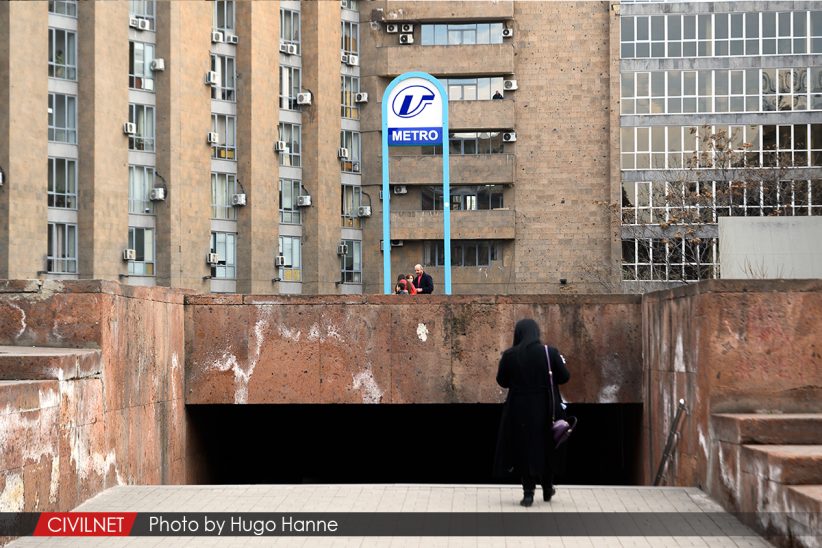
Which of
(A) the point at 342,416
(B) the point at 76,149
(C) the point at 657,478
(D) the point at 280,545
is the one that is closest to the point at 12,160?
(B) the point at 76,149

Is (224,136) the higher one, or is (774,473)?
(224,136)

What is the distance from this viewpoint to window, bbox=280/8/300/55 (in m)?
52.0

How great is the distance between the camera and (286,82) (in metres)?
52.0

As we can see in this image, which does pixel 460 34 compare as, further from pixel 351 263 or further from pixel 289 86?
pixel 351 263

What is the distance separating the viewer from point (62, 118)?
4428cm

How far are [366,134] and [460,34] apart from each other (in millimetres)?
5921

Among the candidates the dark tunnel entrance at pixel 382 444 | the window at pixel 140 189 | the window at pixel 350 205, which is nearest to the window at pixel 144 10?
the window at pixel 140 189

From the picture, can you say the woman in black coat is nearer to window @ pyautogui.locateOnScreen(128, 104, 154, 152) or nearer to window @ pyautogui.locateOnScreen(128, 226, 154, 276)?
window @ pyautogui.locateOnScreen(128, 226, 154, 276)

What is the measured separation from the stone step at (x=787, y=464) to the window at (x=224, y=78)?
136 feet

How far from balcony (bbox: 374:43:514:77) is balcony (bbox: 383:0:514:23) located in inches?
48.0

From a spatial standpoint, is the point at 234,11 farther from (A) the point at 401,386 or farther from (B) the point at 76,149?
(A) the point at 401,386

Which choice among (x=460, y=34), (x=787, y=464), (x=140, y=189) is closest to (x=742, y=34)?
(x=460, y=34)

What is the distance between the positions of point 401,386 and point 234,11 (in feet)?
116

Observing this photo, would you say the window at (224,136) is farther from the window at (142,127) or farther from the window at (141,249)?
the window at (141,249)
